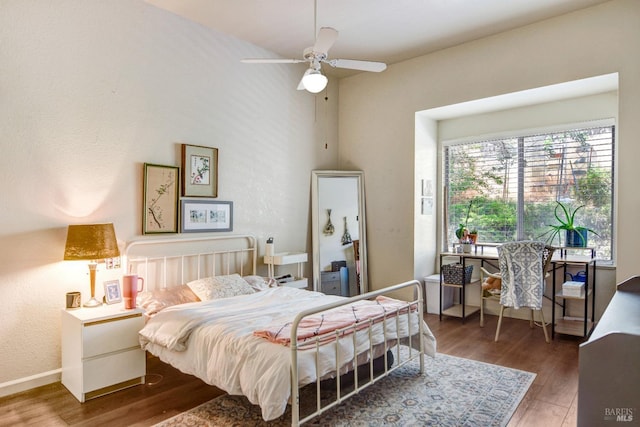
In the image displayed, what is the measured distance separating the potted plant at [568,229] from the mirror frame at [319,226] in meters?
2.14


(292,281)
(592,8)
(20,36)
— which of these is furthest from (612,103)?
(20,36)

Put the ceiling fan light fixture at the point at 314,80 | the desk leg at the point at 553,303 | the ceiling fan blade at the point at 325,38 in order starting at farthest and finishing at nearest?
the desk leg at the point at 553,303 < the ceiling fan light fixture at the point at 314,80 < the ceiling fan blade at the point at 325,38

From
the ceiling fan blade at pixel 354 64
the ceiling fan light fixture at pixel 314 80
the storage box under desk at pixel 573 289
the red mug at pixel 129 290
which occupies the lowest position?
the storage box under desk at pixel 573 289

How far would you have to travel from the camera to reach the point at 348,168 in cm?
564

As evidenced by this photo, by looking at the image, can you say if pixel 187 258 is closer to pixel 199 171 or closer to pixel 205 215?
pixel 205 215

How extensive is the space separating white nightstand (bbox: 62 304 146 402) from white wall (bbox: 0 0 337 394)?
0.32 meters

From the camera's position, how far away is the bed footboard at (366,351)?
216cm

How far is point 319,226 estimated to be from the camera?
17.0 feet

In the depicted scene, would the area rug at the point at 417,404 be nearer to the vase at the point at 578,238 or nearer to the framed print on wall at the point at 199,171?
the vase at the point at 578,238

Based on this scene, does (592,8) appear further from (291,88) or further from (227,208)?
(227,208)

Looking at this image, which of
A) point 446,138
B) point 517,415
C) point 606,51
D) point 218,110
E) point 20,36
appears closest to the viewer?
point 517,415

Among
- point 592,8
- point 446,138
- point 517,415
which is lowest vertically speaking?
point 517,415

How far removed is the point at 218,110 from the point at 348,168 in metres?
2.09

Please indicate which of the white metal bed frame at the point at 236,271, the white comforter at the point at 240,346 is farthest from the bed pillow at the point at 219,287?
the white metal bed frame at the point at 236,271
